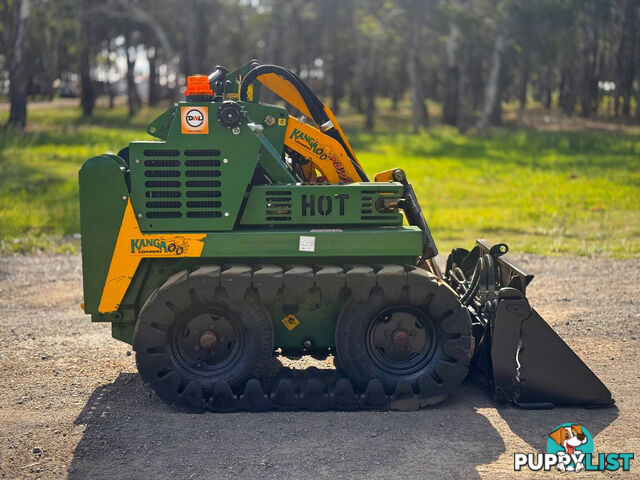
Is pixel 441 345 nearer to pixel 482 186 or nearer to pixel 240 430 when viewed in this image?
pixel 240 430

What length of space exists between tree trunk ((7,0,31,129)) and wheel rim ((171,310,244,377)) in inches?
914

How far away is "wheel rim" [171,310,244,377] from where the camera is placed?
22.7ft

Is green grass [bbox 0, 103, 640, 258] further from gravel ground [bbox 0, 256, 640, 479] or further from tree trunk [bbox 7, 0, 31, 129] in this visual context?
gravel ground [bbox 0, 256, 640, 479]

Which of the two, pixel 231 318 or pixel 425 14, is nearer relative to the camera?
pixel 231 318

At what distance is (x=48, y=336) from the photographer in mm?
9164

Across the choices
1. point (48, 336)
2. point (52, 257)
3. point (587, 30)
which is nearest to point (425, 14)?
point (587, 30)

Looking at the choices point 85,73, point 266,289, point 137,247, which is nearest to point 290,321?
point 266,289

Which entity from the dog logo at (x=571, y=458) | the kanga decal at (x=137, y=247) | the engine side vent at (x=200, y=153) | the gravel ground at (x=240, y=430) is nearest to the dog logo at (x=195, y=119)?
the engine side vent at (x=200, y=153)

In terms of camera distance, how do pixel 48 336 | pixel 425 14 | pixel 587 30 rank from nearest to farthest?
pixel 48 336 < pixel 425 14 < pixel 587 30

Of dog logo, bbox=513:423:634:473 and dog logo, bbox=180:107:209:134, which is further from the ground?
dog logo, bbox=180:107:209:134

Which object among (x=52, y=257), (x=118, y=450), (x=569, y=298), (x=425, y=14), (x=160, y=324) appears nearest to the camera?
(x=118, y=450)

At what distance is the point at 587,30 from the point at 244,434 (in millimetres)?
45239

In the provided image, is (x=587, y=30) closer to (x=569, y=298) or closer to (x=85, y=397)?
(x=569, y=298)

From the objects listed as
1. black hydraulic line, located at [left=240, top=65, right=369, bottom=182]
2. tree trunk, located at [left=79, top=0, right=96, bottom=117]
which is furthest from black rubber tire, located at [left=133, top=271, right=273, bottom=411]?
tree trunk, located at [left=79, top=0, right=96, bottom=117]
